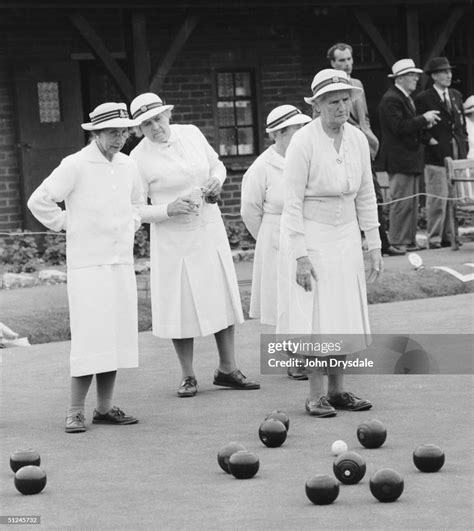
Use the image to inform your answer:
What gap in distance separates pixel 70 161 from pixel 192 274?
1430 mm

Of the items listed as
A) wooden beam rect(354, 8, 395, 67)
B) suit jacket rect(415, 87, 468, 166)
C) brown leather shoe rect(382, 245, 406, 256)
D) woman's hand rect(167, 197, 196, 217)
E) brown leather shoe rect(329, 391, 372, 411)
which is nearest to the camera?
brown leather shoe rect(329, 391, 372, 411)

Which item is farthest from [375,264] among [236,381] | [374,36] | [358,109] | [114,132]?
[374,36]

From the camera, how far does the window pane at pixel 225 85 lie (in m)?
19.9

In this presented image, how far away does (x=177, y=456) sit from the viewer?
768cm

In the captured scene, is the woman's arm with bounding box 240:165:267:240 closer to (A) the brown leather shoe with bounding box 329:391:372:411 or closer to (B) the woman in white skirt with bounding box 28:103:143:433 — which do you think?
(B) the woman in white skirt with bounding box 28:103:143:433

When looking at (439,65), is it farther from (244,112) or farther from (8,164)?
(8,164)

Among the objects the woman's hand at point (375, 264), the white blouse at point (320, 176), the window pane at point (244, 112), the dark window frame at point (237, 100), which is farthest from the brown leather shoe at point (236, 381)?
the window pane at point (244, 112)

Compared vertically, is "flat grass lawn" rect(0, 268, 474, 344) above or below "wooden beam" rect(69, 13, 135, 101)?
below

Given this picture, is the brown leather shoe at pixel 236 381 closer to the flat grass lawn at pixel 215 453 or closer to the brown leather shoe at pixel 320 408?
the flat grass lawn at pixel 215 453

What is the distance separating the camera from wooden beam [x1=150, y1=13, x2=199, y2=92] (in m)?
17.4

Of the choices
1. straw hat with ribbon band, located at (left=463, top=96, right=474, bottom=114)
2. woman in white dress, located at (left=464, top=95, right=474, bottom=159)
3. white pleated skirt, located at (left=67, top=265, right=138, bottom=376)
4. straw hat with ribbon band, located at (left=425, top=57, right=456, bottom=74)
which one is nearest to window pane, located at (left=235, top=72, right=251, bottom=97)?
straw hat with ribbon band, located at (left=463, top=96, right=474, bottom=114)

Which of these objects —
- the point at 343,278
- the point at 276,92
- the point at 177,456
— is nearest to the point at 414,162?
the point at 276,92

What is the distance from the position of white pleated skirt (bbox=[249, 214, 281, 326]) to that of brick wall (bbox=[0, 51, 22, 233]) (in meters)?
8.53

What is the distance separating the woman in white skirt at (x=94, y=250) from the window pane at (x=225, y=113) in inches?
442
